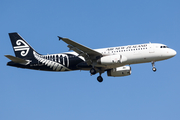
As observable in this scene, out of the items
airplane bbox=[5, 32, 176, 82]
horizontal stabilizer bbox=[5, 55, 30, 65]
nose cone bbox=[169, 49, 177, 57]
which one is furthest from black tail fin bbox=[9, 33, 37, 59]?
nose cone bbox=[169, 49, 177, 57]

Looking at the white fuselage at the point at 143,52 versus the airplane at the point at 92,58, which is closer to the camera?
the airplane at the point at 92,58

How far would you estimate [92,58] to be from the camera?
42.4 metres

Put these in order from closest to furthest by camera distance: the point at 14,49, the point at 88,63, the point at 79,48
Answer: the point at 79,48 < the point at 88,63 < the point at 14,49

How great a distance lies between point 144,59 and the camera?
136 feet

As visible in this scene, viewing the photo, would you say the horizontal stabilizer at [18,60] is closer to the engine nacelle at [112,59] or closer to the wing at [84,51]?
the wing at [84,51]

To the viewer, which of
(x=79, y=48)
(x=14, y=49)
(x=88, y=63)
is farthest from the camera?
(x=14, y=49)

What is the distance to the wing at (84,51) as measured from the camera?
127ft

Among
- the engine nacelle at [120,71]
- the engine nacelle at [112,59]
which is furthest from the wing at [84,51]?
the engine nacelle at [120,71]

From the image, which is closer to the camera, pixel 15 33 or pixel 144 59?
pixel 144 59

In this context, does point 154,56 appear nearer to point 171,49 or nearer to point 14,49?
point 171,49

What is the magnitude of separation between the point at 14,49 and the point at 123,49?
1726cm

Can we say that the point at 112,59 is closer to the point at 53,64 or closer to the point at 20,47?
the point at 53,64

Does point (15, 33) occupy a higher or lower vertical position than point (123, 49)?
higher

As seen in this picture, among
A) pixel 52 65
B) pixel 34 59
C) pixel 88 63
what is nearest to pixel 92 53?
pixel 88 63
